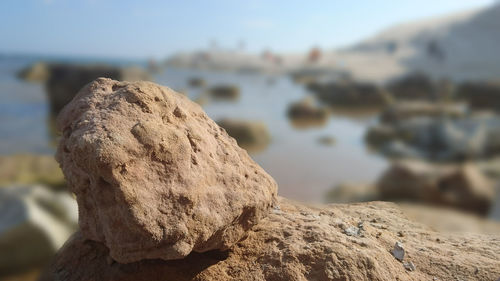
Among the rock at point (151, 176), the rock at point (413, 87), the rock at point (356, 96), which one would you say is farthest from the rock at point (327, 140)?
the rock at point (413, 87)

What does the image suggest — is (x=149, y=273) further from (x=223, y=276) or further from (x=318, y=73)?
(x=318, y=73)

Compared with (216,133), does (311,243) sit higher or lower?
lower

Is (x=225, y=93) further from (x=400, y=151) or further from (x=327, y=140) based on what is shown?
(x=400, y=151)

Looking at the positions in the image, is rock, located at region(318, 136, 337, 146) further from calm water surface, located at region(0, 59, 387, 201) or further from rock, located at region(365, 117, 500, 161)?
rock, located at region(365, 117, 500, 161)

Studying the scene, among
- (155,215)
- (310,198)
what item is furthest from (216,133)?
(310,198)

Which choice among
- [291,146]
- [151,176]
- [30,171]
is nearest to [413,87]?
[291,146]

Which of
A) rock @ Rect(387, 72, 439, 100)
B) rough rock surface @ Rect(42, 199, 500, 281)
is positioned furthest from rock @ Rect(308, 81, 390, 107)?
rough rock surface @ Rect(42, 199, 500, 281)

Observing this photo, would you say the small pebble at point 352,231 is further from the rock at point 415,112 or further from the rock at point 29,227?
the rock at point 415,112
